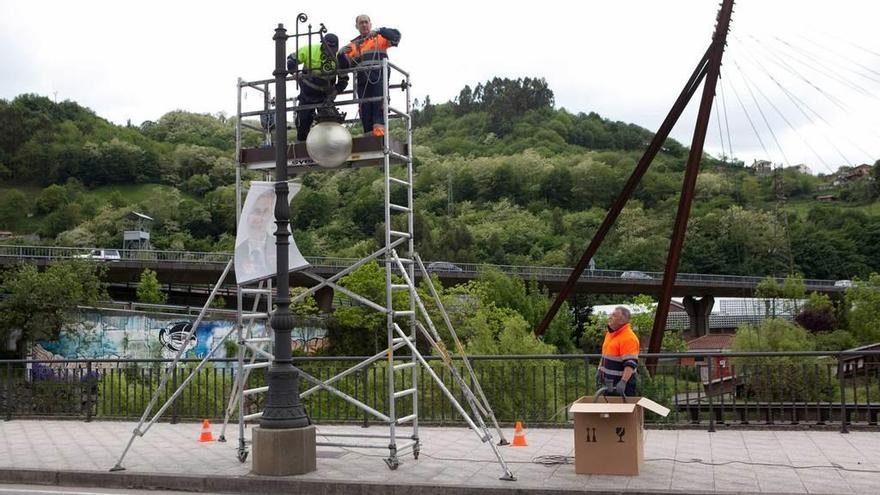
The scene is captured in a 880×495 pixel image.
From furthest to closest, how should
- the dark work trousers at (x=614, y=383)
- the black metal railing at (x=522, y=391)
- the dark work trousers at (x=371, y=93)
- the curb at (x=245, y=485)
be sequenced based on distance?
the black metal railing at (x=522, y=391) → the dark work trousers at (x=371, y=93) → the dark work trousers at (x=614, y=383) → the curb at (x=245, y=485)

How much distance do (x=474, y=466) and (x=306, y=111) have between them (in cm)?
517

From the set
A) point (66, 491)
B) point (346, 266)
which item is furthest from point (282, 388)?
→ point (346, 266)

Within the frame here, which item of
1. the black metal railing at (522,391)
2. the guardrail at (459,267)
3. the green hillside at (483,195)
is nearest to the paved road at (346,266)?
the guardrail at (459,267)

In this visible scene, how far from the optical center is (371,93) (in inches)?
439

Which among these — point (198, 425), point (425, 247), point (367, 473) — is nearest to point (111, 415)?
point (198, 425)

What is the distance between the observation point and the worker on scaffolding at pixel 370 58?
1088 centimetres

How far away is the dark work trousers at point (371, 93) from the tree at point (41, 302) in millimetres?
51771

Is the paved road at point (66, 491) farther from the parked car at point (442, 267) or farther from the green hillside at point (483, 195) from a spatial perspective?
the green hillside at point (483, 195)

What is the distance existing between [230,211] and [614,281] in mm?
63183

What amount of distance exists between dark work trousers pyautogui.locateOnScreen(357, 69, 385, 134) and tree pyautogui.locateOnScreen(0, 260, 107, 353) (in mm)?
51771

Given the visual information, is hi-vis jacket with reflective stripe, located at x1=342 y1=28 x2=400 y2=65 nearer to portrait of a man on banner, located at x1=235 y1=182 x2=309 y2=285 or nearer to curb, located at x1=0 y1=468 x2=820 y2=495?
portrait of a man on banner, located at x1=235 y1=182 x2=309 y2=285

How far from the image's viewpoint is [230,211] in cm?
12612

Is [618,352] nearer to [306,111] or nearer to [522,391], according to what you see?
[306,111]

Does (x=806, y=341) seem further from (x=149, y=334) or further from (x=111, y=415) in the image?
(x=111, y=415)
